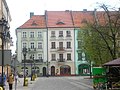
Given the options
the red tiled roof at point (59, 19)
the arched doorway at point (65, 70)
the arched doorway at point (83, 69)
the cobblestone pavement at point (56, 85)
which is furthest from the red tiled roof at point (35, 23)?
the cobblestone pavement at point (56, 85)

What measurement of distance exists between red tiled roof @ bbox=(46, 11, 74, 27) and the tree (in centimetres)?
4577

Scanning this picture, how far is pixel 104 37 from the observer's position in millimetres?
54438

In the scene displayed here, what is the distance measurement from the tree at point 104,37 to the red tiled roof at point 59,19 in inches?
1802

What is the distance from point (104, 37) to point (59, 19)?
6101 centimetres

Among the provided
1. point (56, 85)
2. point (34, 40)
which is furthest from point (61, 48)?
point (56, 85)

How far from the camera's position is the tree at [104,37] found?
50.9m

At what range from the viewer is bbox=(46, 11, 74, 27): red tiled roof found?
113m

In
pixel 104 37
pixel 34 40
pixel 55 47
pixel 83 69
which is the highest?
pixel 34 40

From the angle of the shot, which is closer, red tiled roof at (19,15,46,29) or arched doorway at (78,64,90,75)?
arched doorway at (78,64,90,75)

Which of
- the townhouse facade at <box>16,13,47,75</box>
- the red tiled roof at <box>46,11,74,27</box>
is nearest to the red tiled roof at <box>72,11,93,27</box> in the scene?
the red tiled roof at <box>46,11,74,27</box>

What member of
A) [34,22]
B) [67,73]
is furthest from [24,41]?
[67,73]

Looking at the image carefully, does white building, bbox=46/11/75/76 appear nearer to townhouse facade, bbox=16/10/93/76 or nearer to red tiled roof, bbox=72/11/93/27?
townhouse facade, bbox=16/10/93/76

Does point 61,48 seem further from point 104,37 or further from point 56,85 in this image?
point 56,85

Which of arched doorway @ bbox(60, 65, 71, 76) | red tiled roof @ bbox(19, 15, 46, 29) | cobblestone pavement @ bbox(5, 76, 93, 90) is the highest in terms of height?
red tiled roof @ bbox(19, 15, 46, 29)
